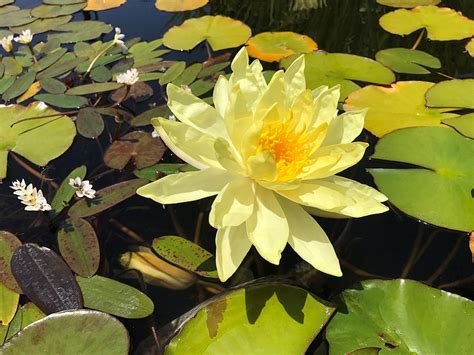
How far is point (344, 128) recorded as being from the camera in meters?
1.38

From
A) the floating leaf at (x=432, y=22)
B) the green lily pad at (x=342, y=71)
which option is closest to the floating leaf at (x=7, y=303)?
the green lily pad at (x=342, y=71)

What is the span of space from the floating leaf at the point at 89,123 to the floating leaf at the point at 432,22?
196cm

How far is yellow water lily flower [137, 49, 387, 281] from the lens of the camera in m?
1.19

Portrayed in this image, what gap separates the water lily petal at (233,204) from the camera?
1135 mm

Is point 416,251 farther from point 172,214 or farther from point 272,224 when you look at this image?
point 172,214

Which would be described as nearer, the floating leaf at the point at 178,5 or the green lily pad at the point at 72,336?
the green lily pad at the point at 72,336

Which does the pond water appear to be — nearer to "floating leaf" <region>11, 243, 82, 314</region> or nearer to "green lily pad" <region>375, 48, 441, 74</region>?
"green lily pad" <region>375, 48, 441, 74</region>

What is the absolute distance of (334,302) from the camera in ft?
4.35

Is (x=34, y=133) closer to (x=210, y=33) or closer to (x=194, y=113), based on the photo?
(x=194, y=113)

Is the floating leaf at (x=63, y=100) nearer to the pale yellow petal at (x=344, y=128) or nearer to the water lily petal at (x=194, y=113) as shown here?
the water lily petal at (x=194, y=113)

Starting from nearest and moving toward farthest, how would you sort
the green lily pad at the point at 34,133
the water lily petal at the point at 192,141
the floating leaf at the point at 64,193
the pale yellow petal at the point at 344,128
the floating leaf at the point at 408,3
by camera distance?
the water lily petal at the point at 192,141 < the pale yellow petal at the point at 344,128 < the floating leaf at the point at 64,193 < the green lily pad at the point at 34,133 < the floating leaf at the point at 408,3

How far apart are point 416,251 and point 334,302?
0.44 meters

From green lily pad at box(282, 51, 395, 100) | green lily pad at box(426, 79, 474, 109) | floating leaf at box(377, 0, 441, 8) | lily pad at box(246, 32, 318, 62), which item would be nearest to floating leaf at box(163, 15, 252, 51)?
lily pad at box(246, 32, 318, 62)

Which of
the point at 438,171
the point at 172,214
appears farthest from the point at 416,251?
the point at 172,214
